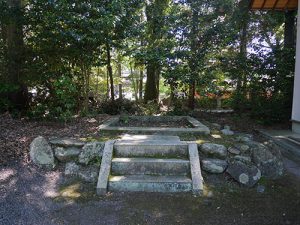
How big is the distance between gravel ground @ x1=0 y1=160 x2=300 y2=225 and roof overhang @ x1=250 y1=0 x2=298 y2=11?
19.6 feet

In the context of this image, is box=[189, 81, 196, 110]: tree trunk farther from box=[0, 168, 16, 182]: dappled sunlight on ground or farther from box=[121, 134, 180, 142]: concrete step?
box=[0, 168, 16, 182]: dappled sunlight on ground

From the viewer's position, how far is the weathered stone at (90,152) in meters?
4.72

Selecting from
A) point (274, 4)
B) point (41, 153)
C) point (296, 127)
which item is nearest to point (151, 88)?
point (274, 4)

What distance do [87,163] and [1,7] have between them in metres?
4.77

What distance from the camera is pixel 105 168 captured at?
173 inches

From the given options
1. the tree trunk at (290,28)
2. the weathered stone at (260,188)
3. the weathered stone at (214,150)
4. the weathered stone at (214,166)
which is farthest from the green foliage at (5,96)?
the tree trunk at (290,28)

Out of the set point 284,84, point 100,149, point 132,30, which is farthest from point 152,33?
point 100,149

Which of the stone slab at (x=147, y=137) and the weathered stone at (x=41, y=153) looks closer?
the weathered stone at (x=41, y=153)

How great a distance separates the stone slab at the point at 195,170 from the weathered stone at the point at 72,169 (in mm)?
1729

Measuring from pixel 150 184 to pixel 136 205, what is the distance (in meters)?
0.46

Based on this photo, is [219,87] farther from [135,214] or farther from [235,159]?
[135,214]

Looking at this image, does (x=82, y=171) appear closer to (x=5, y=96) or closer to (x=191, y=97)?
(x=5, y=96)

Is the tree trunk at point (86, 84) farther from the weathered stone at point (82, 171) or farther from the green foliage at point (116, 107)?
the weathered stone at point (82, 171)

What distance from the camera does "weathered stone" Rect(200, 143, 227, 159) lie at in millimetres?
4711
